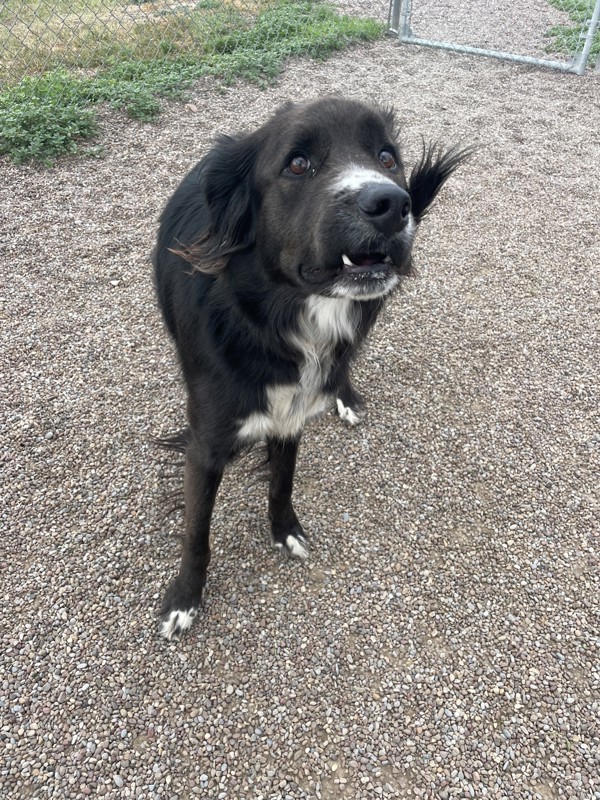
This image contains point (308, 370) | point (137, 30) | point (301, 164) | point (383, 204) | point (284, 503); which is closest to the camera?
point (383, 204)

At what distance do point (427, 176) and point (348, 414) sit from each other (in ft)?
4.66

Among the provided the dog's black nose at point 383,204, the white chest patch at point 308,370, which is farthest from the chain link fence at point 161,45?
the dog's black nose at point 383,204

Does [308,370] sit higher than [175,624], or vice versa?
[308,370]

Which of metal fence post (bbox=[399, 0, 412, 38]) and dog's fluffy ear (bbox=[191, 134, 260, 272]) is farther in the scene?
metal fence post (bbox=[399, 0, 412, 38])

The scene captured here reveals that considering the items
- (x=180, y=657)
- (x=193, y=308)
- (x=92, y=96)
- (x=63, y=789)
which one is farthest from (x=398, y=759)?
(x=92, y=96)

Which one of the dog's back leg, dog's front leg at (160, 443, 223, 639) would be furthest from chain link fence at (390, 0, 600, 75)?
dog's front leg at (160, 443, 223, 639)

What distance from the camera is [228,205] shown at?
6.61 ft

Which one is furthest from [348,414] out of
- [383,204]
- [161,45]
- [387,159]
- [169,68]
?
[161,45]

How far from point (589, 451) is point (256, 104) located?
5.42 metres

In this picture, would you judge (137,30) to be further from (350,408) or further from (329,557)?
(329,557)

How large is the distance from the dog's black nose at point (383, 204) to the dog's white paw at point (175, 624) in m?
1.68

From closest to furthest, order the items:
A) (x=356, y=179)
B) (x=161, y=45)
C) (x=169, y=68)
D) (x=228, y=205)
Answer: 1. (x=356, y=179)
2. (x=228, y=205)
3. (x=169, y=68)
4. (x=161, y=45)

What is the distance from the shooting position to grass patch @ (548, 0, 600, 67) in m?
8.45

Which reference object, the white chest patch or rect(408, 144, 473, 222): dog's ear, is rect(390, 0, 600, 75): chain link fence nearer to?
rect(408, 144, 473, 222): dog's ear
